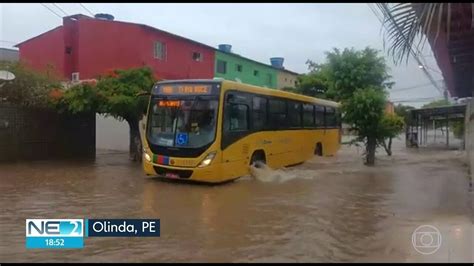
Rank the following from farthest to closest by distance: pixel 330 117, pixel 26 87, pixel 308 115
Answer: pixel 330 117
pixel 26 87
pixel 308 115

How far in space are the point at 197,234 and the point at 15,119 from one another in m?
13.3

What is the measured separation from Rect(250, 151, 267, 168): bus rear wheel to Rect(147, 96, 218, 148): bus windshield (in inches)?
79.6

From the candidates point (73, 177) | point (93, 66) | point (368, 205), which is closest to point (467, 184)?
point (368, 205)

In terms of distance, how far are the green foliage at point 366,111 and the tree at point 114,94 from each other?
23.7ft

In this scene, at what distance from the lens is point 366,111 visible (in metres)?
15.7

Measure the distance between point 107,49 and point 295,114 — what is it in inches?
514

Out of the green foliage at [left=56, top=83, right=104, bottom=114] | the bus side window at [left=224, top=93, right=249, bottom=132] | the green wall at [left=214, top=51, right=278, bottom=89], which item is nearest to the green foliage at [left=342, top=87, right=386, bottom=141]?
the bus side window at [left=224, top=93, right=249, bottom=132]

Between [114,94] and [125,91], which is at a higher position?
[125,91]

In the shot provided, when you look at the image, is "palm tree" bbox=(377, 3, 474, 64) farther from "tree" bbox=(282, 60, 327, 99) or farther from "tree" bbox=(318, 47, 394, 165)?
"tree" bbox=(282, 60, 327, 99)

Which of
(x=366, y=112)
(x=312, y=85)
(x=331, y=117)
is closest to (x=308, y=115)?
(x=366, y=112)

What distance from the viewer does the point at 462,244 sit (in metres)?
5.54

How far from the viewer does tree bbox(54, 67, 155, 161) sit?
15.7m

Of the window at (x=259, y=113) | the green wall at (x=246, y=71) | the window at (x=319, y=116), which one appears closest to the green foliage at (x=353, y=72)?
the window at (x=319, y=116)

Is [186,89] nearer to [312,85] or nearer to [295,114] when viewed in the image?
[295,114]
